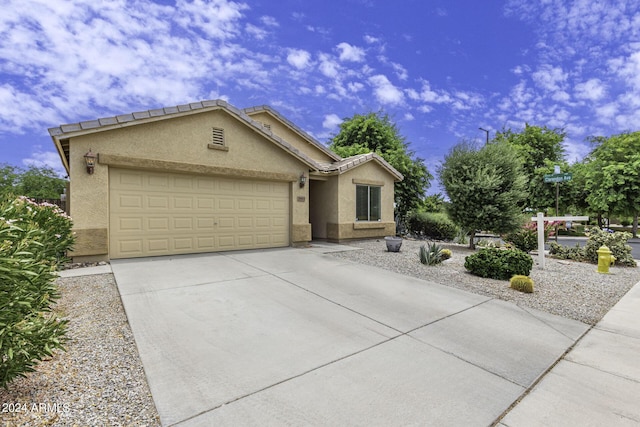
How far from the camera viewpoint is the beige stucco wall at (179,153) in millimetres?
7453

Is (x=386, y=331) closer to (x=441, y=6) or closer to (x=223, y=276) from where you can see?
(x=223, y=276)

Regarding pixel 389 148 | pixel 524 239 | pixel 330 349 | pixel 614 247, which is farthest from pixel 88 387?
pixel 389 148

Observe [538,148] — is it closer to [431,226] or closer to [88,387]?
[431,226]

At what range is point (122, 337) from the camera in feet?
12.0

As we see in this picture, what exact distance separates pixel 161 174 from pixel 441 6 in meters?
13.7

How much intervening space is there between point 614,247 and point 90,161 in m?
16.5

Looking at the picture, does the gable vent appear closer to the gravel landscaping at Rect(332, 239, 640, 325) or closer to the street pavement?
the street pavement

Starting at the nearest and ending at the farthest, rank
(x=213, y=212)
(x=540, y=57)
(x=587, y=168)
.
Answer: (x=213, y=212), (x=540, y=57), (x=587, y=168)

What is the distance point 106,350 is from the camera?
3.33 meters

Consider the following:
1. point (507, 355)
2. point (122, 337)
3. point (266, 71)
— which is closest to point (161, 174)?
point (122, 337)

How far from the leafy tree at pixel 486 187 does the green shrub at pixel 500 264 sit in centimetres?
452

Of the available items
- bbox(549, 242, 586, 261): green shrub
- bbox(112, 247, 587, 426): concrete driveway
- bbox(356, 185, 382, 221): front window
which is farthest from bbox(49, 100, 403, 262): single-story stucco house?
bbox(549, 242, 586, 261): green shrub

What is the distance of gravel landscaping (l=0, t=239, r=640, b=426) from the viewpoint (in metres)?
2.35

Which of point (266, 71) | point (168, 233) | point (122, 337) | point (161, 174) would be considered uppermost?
point (266, 71)
